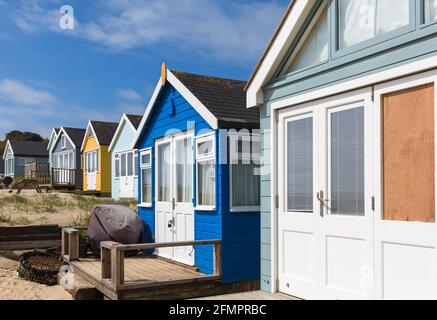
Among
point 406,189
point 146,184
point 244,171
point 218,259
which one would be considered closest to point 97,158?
point 146,184

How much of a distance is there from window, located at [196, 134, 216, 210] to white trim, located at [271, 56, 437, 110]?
2.01 m

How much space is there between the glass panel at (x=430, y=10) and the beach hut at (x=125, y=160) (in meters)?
20.4

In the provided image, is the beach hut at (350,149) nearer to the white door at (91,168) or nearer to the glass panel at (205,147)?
the glass panel at (205,147)

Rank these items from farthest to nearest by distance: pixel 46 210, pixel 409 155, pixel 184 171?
pixel 46 210 → pixel 184 171 → pixel 409 155

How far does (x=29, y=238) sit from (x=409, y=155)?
363 inches

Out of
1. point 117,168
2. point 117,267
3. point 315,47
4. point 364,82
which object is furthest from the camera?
point 117,168

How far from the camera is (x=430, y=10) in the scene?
4.35m

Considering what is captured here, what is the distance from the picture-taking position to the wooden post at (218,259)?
7535 millimetres

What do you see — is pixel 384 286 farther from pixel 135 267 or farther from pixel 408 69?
pixel 135 267

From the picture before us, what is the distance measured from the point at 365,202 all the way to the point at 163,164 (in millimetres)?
5730

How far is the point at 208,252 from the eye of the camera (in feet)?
26.3

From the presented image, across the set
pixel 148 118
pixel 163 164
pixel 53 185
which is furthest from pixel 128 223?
pixel 53 185

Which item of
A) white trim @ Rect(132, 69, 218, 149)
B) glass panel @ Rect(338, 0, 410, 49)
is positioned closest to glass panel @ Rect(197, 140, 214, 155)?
white trim @ Rect(132, 69, 218, 149)

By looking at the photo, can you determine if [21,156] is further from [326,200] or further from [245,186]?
[326,200]
